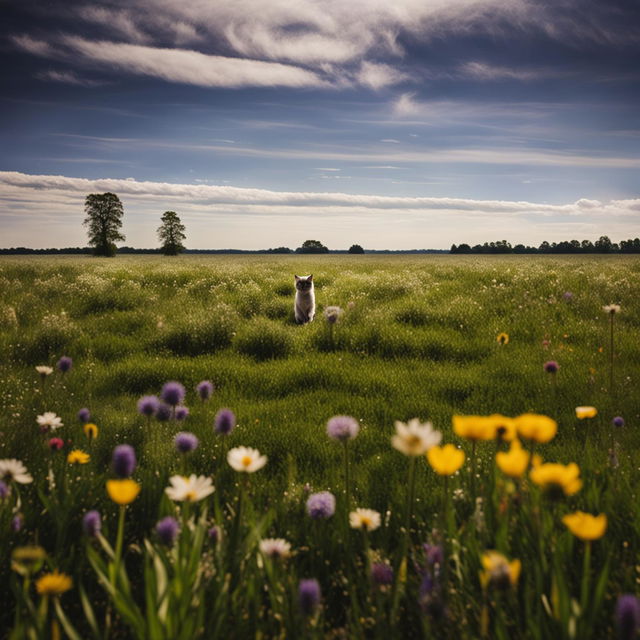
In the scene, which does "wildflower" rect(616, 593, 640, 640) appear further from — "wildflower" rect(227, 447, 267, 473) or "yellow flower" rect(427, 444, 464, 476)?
"wildflower" rect(227, 447, 267, 473)

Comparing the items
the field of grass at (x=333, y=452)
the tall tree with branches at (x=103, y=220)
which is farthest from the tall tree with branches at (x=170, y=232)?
the field of grass at (x=333, y=452)

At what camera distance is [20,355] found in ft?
23.7

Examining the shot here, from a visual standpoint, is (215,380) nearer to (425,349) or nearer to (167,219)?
(425,349)

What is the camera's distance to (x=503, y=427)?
151 cm

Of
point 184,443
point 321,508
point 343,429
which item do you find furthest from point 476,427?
point 184,443

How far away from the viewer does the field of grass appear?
1.85 meters

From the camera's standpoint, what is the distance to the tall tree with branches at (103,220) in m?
77.9

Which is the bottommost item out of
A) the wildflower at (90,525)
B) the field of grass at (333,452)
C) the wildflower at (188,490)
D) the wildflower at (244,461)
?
the field of grass at (333,452)

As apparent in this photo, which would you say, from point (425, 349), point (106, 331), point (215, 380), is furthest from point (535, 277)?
point (106, 331)

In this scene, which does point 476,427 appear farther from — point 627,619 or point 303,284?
point 303,284

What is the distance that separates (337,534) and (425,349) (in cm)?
545

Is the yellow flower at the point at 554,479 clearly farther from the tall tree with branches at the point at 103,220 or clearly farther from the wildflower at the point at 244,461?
the tall tree with branches at the point at 103,220

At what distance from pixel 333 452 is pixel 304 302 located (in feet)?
20.3

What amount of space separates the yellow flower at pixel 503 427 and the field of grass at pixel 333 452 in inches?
7.1
